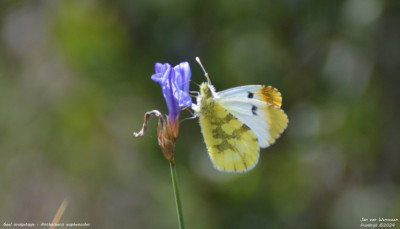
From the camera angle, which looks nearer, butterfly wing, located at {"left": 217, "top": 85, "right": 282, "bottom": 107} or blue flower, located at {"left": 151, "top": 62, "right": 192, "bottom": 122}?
blue flower, located at {"left": 151, "top": 62, "right": 192, "bottom": 122}

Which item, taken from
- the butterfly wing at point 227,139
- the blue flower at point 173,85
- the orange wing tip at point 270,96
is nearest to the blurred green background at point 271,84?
the butterfly wing at point 227,139

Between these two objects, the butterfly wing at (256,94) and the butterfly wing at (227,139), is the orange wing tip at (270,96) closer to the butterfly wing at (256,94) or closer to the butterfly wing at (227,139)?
the butterfly wing at (256,94)

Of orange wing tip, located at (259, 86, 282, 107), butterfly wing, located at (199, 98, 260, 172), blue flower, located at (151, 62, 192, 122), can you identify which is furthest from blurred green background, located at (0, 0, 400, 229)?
blue flower, located at (151, 62, 192, 122)

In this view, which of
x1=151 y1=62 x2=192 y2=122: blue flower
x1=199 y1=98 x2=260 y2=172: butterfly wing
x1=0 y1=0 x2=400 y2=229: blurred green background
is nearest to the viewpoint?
x1=151 y1=62 x2=192 y2=122: blue flower

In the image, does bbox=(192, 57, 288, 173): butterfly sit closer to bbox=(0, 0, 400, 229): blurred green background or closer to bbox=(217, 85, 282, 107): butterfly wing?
bbox=(217, 85, 282, 107): butterfly wing

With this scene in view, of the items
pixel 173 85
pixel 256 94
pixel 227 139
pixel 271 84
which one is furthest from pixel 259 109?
pixel 271 84

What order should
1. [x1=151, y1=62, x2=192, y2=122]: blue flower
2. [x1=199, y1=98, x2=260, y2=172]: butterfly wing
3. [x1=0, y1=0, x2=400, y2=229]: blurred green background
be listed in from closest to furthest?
[x1=151, y1=62, x2=192, y2=122]: blue flower → [x1=199, y1=98, x2=260, y2=172]: butterfly wing → [x1=0, y1=0, x2=400, y2=229]: blurred green background

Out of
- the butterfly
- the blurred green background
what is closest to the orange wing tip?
the butterfly

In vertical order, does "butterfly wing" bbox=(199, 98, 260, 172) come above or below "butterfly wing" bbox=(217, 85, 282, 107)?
below
